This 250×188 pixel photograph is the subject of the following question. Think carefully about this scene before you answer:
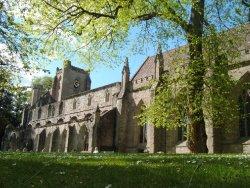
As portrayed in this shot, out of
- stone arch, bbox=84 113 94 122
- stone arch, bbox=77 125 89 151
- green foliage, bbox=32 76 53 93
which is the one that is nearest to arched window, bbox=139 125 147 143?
stone arch, bbox=84 113 94 122

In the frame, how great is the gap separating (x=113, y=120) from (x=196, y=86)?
22.9 meters

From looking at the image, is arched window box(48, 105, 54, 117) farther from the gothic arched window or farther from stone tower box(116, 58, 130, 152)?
stone tower box(116, 58, 130, 152)

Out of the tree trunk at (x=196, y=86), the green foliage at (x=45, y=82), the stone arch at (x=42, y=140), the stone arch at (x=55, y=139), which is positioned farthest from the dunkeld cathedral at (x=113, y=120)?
the green foliage at (x=45, y=82)

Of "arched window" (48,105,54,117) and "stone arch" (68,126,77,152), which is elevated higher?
"arched window" (48,105,54,117)

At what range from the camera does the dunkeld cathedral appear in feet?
98.8

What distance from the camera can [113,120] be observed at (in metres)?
43.0

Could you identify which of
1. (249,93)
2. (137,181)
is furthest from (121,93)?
(137,181)

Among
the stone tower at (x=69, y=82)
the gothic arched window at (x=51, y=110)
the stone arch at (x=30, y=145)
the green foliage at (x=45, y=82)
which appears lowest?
the stone arch at (x=30, y=145)

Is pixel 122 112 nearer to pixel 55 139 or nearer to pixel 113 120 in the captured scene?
pixel 113 120

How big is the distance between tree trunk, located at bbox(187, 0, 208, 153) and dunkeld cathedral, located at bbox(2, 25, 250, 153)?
7.81ft

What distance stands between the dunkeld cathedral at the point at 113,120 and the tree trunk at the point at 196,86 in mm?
2380

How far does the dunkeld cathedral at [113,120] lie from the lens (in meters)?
30.1

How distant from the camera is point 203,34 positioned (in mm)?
20750

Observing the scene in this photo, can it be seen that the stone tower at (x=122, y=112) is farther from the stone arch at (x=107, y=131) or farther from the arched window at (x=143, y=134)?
the arched window at (x=143, y=134)
